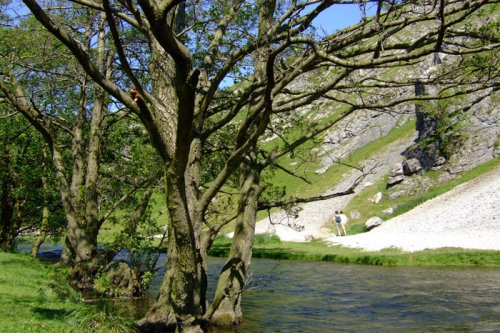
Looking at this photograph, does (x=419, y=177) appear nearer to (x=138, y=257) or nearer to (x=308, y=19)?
(x=138, y=257)

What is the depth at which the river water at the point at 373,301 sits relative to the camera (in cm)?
1409

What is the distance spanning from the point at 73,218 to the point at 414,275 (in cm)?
1669

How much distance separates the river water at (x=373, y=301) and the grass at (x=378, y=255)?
56.2 inches

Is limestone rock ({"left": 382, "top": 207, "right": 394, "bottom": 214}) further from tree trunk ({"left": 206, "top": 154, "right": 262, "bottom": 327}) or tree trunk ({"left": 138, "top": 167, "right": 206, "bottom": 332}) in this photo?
tree trunk ({"left": 138, "top": 167, "right": 206, "bottom": 332})

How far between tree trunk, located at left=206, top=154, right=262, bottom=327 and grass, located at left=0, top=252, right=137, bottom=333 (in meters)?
2.62

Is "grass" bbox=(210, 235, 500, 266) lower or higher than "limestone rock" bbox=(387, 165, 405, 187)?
lower

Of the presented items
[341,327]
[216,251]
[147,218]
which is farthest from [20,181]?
[341,327]

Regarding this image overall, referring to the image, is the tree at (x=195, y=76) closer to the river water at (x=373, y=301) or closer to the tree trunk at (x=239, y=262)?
the tree trunk at (x=239, y=262)

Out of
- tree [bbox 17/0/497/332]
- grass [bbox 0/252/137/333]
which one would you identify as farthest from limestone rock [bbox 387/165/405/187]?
grass [bbox 0/252/137/333]

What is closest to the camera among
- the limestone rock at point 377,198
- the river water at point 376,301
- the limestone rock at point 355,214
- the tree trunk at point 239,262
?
the tree trunk at point 239,262

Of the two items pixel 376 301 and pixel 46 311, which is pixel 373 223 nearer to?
pixel 376 301

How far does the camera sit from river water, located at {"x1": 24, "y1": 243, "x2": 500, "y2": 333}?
14.1m

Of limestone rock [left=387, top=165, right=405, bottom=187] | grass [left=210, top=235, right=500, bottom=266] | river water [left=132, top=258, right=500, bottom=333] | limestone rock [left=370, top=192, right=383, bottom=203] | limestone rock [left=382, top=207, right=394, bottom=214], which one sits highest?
limestone rock [left=387, top=165, right=405, bottom=187]

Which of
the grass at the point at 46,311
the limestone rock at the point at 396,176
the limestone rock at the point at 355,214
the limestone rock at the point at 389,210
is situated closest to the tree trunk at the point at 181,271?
the grass at the point at 46,311
